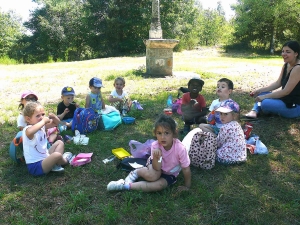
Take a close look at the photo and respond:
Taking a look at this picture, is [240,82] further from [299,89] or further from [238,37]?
[238,37]

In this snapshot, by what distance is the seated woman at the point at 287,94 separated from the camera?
471 cm

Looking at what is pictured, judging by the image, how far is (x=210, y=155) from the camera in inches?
140

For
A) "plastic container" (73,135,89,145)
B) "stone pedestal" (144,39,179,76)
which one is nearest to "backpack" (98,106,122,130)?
"plastic container" (73,135,89,145)

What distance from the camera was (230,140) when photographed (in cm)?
361

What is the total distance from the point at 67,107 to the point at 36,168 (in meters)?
1.92

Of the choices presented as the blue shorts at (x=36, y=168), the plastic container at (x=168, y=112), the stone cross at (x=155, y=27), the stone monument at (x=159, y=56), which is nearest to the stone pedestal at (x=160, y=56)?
the stone monument at (x=159, y=56)

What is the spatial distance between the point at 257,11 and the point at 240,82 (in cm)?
1764

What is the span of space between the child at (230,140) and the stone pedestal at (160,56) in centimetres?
628

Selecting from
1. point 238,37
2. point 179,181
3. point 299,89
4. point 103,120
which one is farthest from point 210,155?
point 238,37

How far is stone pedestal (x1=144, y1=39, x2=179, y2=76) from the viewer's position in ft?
31.2

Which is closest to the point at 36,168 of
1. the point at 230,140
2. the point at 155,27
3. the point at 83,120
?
the point at 83,120

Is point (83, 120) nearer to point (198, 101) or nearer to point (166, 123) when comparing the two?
point (198, 101)

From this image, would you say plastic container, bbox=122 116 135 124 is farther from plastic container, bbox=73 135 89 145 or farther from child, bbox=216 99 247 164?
child, bbox=216 99 247 164

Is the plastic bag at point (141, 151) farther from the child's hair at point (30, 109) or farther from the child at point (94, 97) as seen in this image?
the child at point (94, 97)
